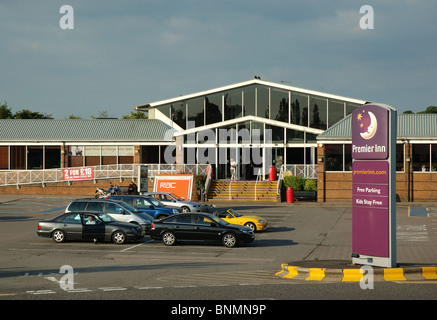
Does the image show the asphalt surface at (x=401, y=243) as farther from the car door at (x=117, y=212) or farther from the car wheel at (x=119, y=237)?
the car door at (x=117, y=212)

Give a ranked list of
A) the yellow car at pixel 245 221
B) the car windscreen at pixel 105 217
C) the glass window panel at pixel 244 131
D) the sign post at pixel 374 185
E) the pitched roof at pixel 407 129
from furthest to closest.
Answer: the glass window panel at pixel 244 131 < the pitched roof at pixel 407 129 < the yellow car at pixel 245 221 < the car windscreen at pixel 105 217 < the sign post at pixel 374 185

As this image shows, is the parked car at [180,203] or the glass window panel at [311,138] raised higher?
the glass window panel at [311,138]

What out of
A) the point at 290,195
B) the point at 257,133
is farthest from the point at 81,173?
the point at 290,195

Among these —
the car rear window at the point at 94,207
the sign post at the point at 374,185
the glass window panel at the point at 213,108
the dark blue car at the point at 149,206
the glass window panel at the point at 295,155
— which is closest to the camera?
the sign post at the point at 374,185

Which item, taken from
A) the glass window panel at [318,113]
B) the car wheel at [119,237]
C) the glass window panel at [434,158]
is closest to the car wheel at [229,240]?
the car wheel at [119,237]

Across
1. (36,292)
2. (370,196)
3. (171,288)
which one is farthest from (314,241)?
(36,292)

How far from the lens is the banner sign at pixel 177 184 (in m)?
38.7

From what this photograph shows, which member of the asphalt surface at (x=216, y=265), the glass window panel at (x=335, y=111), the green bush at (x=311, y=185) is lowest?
the asphalt surface at (x=216, y=265)

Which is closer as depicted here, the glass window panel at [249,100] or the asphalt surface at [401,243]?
the asphalt surface at [401,243]

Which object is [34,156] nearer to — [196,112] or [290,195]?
[196,112]

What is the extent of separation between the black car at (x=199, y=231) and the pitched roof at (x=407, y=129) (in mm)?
20756

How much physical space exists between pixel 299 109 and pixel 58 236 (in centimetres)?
2700

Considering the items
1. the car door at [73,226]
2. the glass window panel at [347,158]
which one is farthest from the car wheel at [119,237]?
the glass window panel at [347,158]

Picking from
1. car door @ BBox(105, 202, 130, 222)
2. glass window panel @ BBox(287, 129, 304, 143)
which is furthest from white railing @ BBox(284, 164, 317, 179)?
car door @ BBox(105, 202, 130, 222)
